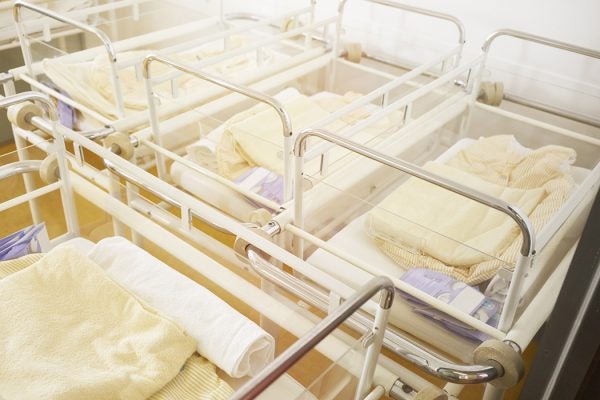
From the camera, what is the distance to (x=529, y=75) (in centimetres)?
293

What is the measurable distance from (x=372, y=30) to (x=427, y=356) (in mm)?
2390

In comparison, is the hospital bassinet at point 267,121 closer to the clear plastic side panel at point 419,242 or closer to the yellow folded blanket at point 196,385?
the clear plastic side panel at point 419,242

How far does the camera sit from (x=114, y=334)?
140 cm

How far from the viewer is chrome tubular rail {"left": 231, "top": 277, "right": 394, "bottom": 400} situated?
912mm

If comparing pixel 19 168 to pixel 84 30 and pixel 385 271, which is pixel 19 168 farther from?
pixel 385 271

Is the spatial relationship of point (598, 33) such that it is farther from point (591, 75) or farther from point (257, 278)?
point (257, 278)

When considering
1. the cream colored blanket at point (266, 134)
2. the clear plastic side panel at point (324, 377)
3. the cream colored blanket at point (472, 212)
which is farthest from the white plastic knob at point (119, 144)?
the clear plastic side panel at point (324, 377)

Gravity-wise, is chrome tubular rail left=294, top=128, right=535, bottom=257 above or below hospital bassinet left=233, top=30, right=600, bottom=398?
above

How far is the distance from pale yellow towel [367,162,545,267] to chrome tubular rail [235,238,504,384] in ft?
1.40

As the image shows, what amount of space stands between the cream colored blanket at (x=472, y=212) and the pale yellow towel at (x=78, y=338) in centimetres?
73

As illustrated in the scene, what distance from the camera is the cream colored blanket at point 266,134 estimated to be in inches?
89.1

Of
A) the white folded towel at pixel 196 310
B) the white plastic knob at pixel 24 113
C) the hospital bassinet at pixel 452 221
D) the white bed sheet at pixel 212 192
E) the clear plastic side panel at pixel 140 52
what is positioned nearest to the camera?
the white folded towel at pixel 196 310

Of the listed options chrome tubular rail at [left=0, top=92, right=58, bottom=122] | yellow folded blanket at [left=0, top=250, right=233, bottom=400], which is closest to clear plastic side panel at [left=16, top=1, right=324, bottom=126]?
chrome tubular rail at [left=0, top=92, right=58, bottom=122]

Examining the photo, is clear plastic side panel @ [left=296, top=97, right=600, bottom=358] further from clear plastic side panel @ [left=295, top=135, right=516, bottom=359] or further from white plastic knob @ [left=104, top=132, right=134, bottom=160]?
white plastic knob @ [left=104, top=132, right=134, bottom=160]
